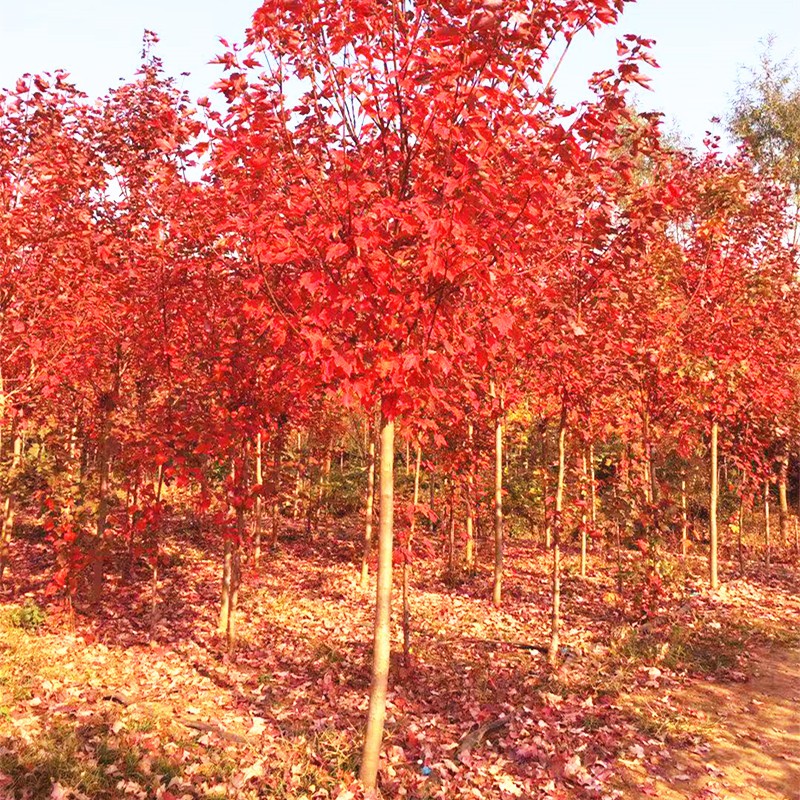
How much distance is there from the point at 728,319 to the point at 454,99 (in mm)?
8632

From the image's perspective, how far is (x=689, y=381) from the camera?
33.7ft

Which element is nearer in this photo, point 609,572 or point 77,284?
point 77,284

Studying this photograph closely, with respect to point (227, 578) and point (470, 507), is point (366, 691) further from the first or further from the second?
point (470, 507)

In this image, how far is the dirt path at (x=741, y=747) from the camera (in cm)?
555

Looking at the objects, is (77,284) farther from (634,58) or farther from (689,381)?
(689,381)

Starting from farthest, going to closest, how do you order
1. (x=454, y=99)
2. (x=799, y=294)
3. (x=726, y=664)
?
(x=799, y=294) < (x=726, y=664) < (x=454, y=99)

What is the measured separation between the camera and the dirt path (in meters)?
5.55

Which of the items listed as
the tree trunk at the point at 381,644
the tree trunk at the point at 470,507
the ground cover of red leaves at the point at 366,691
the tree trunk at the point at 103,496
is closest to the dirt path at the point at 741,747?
the ground cover of red leaves at the point at 366,691

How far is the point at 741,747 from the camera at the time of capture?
634 cm

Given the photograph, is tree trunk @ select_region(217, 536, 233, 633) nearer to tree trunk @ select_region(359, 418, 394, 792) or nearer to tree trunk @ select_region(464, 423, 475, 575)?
tree trunk @ select_region(359, 418, 394, 792)

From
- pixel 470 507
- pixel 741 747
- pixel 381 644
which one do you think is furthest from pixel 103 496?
pixel 741 747

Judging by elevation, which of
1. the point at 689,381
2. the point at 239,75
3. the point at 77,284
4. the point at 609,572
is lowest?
the point at 609,572

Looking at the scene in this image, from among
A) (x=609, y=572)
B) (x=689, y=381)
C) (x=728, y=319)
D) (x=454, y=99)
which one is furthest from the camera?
(x=609, y=572)

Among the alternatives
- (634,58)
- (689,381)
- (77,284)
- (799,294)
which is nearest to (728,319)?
(689,381)
